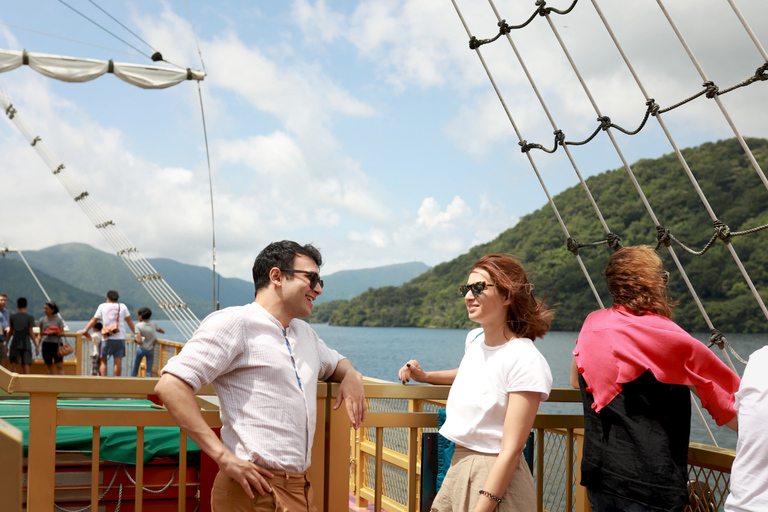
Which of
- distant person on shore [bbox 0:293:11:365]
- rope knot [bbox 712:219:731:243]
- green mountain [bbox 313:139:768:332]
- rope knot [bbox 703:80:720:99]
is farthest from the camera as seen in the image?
green mountain [bbox 313:139:768:332]

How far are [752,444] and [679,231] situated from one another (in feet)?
167

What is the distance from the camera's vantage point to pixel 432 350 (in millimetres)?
84000

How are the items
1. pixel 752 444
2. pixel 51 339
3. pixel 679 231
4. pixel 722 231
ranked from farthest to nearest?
pixel 679 231
pixel 51 339
pixel 722 231
pixel 752 444

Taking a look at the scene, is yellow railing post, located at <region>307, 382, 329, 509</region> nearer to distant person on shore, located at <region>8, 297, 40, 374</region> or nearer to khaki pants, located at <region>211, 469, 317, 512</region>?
khaki pants, located at <region>211, 469, 317, 512</region>

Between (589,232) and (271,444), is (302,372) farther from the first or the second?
(589,232)

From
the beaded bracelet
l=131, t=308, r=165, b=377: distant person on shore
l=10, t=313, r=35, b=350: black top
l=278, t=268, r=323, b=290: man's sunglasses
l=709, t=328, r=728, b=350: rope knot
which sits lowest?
the beaded bracelet

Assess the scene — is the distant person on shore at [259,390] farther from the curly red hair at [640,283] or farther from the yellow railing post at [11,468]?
the yellow railing post at [11,468]

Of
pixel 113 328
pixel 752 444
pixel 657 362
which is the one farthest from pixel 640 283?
pixel 113 328

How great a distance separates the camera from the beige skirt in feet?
7.17

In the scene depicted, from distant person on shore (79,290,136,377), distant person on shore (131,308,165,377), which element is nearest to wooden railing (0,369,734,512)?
distant person on shore (79,290,136,377)

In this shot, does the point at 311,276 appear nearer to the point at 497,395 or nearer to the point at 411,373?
the point at 411,373

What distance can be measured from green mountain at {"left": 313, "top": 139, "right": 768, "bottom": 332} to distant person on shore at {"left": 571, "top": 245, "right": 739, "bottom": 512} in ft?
109

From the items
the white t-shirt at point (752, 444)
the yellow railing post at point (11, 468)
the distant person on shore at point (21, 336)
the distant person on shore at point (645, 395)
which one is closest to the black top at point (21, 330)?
the distant person on shore at point (21, 336)

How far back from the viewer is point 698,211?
50.1 metres
